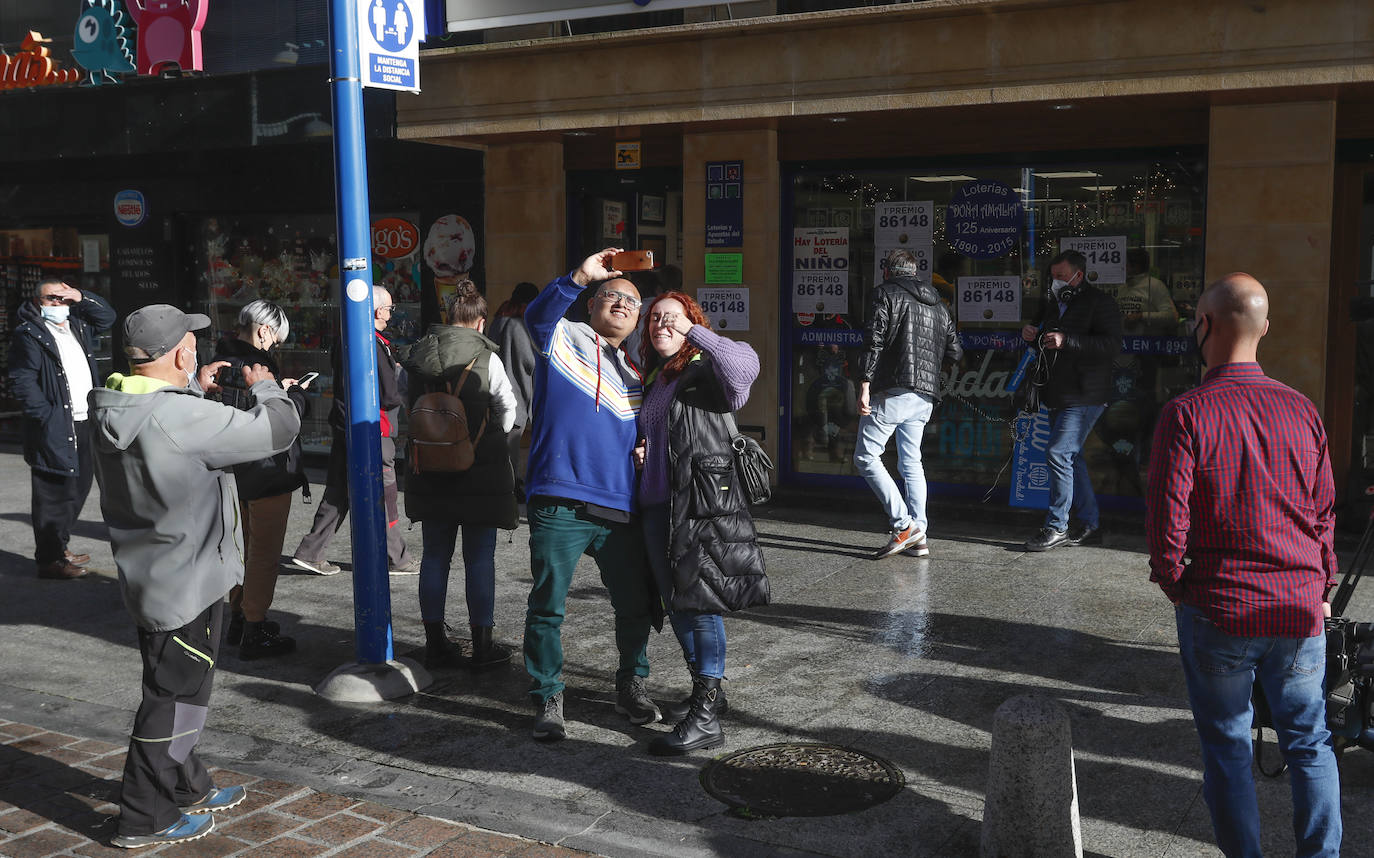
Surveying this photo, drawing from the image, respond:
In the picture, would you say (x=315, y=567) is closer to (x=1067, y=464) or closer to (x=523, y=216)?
(x=523, y=216)

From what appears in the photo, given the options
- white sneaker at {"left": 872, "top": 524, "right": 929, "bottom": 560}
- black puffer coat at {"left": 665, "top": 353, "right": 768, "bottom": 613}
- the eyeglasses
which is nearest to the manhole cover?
black puffer coat at {"left": 665, "top": 353, "right": 768, "bottom": 613}

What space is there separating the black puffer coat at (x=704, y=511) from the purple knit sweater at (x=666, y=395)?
55mm

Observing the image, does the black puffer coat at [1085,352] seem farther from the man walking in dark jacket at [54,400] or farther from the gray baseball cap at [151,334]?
the man walking in dark jacket at [54,400]

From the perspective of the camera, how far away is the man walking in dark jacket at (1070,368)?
862 centimetres

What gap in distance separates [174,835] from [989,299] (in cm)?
745

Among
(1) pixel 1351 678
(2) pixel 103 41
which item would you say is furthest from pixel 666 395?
(2) pixel 103 41

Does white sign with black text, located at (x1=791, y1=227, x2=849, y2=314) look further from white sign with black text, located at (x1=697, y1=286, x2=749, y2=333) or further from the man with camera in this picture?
the man with camera

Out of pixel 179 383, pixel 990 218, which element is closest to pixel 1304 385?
pixel 990 218

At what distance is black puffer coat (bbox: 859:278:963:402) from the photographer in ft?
27.9

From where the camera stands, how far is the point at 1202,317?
3803mm

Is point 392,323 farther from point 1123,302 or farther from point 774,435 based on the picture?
point 1123,302

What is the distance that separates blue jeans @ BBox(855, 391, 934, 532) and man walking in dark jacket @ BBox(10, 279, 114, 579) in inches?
191

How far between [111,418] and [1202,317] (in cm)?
339

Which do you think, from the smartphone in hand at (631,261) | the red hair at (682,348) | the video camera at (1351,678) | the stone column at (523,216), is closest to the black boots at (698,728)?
the red hair at (682,348)
